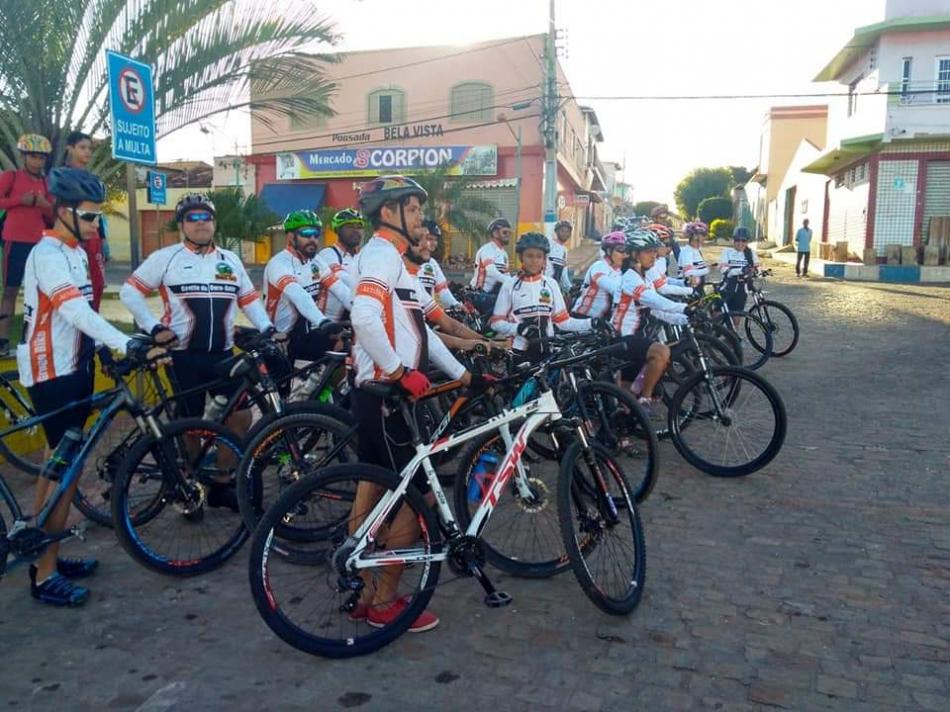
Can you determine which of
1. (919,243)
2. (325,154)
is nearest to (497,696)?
(919,243)

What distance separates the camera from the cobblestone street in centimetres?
326

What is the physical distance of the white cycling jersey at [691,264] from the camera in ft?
34.9

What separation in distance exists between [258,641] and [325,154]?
3270cm

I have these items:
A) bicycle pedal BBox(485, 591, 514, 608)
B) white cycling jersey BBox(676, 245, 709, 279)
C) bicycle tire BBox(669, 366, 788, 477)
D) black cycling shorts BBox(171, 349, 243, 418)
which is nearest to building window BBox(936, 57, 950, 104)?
white cycling jersey BBox(676, 245, 709, 279)

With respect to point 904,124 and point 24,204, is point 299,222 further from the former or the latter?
point 904,124

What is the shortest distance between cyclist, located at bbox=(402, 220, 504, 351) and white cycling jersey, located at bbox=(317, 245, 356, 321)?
2006 millimetres

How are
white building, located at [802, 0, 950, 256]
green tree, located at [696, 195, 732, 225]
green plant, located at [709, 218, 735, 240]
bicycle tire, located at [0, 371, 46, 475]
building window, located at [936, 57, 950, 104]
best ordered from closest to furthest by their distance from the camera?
bicycle tire, located at [0, 371, 46, 475], white building, located at [802, 0, 950, 256], building window, located at [936, 57, 950, 104], green plant, located at [709, 218, 735, 240], green tree, located at [696, 195, 732, 225]

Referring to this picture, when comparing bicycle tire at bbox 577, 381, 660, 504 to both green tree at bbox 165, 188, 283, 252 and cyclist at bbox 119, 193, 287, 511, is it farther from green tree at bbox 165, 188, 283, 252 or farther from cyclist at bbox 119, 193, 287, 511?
green tree at bbox 165, 188, 283, 252

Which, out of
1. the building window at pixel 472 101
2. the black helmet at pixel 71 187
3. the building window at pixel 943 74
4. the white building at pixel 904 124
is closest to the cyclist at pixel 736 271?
the black helmet at pixel 71 187

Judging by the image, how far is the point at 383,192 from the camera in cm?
379

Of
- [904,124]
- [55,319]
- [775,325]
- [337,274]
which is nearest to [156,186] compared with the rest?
[337,274]

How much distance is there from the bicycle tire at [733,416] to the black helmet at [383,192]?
308 centimetres

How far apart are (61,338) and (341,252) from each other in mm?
3459

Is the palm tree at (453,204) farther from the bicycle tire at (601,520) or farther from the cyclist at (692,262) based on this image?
the bicycle tire at (601,520)
